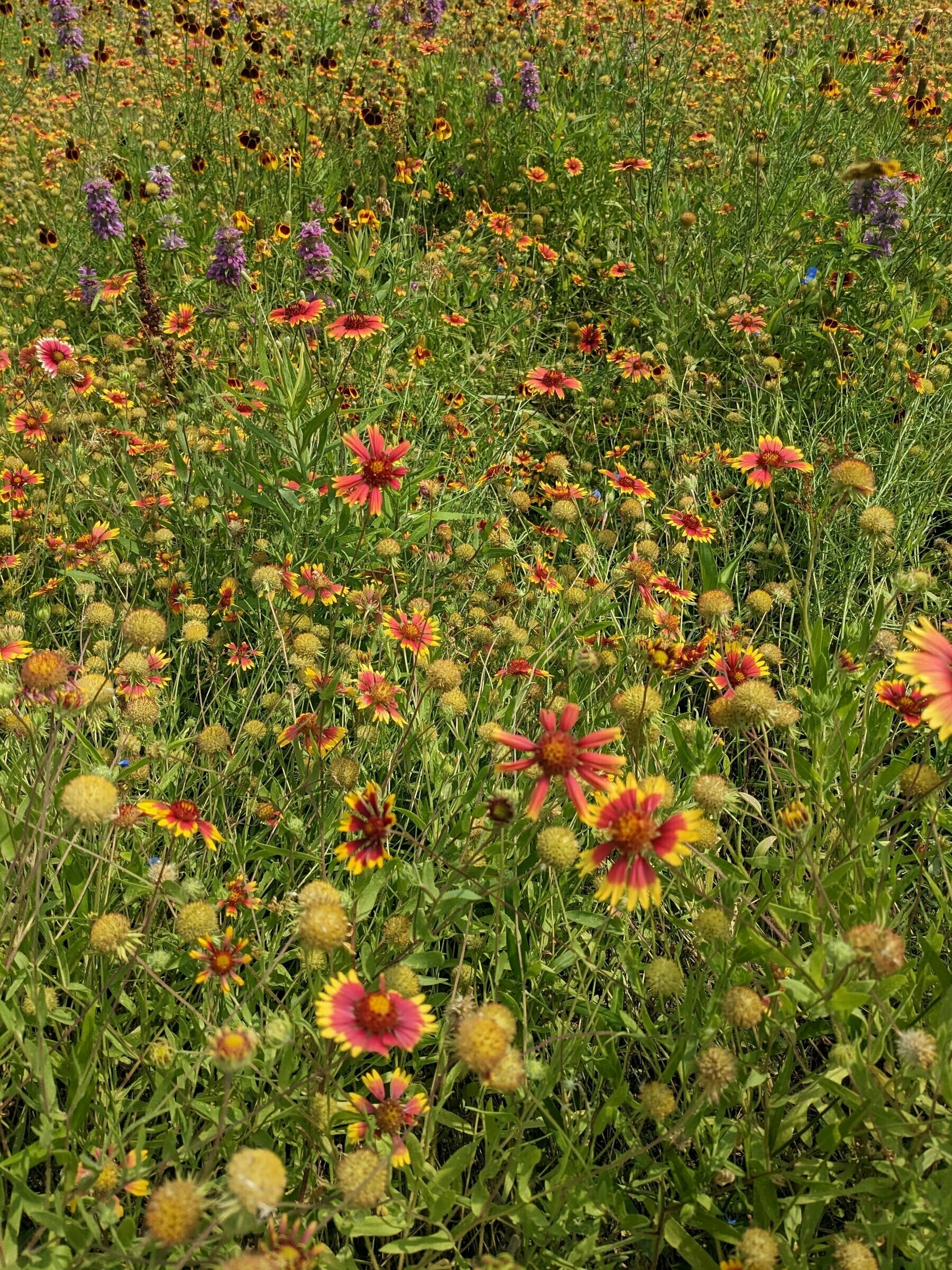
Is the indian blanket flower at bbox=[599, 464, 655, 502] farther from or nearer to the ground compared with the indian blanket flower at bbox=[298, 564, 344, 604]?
farther from the ground

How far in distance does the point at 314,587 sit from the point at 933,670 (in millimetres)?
1455

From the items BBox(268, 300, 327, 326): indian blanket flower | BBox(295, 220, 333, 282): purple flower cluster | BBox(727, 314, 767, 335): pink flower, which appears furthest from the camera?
BBox(727, 314, 767, 335): pink flower

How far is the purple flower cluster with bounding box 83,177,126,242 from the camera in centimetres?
366

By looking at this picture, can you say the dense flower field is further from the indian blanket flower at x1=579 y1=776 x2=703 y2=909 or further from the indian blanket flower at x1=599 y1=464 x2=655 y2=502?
the indian blanket flower at x1=599 y1=464 x2=655 y2=502

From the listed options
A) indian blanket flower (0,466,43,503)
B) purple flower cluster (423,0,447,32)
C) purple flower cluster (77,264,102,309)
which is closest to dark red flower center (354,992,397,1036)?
indian blanket flower (0,466,43,503)

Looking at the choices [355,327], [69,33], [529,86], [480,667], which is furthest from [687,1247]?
[69,33]

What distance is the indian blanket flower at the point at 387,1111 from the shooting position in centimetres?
128

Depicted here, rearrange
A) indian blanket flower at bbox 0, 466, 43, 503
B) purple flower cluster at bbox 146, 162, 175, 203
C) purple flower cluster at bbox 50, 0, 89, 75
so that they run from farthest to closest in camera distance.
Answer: purple flower cluster at bbox 50, 0, 89, 75 < purple flower cluster at bbox 146, 162, 175, 203 < indian blanket flower at bbox 0, 466, 43, 503

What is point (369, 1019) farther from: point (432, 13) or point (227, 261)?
point (432, 13)

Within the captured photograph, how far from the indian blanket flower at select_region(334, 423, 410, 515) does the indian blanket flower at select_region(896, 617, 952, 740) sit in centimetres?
109

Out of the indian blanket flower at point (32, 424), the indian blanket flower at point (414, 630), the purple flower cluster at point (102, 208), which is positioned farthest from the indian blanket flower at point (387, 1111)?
the purple flower cluster at point (102, 208)

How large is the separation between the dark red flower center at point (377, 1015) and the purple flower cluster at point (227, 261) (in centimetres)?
261

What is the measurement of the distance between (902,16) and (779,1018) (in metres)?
7.05

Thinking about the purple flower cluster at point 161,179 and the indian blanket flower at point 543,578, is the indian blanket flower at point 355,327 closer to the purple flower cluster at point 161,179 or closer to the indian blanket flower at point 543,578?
the indian blanket flower at point 543,578
